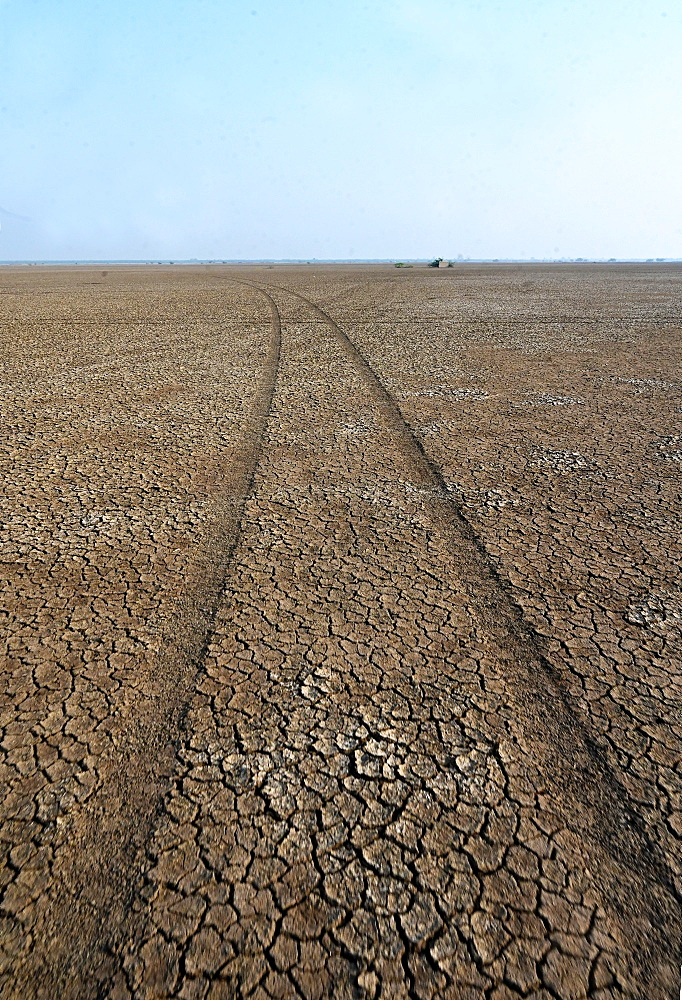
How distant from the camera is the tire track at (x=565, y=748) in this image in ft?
4.69

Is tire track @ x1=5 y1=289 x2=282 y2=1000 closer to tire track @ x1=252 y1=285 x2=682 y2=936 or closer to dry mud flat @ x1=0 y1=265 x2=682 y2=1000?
dry mud flat @ x1=0 y1=265 x2=682 y2=1000

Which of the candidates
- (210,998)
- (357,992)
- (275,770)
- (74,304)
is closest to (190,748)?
(275,770)

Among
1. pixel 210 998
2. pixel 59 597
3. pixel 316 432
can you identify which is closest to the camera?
pixel 210 998

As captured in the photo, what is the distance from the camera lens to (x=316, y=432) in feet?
15.8

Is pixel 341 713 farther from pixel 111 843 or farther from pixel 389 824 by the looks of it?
pixel 111 843

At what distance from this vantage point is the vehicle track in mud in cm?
127

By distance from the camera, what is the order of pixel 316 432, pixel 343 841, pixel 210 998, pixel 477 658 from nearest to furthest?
pixel 210 998 → pixel 343 841 → pixel 477 658 → pixel 316 432

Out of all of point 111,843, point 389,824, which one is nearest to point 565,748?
point 389,824

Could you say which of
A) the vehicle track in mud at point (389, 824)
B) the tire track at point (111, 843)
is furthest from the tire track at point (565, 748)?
the tire track at point (111, 843)

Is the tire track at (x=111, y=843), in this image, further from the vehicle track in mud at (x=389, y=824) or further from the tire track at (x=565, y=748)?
the tire track at (x=565, y=748)

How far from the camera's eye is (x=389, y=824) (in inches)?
61.5

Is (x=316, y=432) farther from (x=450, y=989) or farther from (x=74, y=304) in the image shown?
(x=74, y=304)

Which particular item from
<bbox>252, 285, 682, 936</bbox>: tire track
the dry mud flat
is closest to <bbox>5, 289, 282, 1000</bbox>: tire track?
the dry mud flat

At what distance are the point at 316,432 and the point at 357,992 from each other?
3.90 meters
